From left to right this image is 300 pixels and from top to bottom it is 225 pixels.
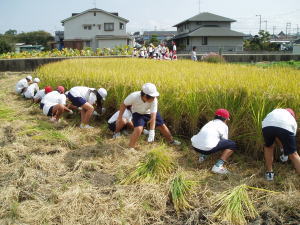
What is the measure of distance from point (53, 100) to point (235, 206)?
4354 millimetres

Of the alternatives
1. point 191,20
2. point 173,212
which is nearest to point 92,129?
point 173,212

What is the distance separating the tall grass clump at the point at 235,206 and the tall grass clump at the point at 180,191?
29cm

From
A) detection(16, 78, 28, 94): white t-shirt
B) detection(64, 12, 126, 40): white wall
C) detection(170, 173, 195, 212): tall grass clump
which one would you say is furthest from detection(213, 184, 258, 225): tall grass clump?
detection(64, 12, 126, 40): white wall

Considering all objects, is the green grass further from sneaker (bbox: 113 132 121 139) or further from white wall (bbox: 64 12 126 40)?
white wall (bbox: 64 12 126 40)

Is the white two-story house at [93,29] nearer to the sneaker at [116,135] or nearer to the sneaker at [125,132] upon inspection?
the sneaker at [125,132]

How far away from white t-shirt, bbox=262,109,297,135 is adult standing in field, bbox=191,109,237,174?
0.58 m

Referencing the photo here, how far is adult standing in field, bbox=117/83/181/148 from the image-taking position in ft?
13.5

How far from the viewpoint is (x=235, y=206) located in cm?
273

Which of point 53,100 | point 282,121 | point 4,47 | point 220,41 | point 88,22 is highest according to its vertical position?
point 88,22

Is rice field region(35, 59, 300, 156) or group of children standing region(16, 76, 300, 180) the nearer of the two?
group of children standing region(16, 76, 300, 180)

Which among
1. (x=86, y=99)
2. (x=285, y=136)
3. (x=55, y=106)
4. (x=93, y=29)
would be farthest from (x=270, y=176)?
(x=93, y=29)

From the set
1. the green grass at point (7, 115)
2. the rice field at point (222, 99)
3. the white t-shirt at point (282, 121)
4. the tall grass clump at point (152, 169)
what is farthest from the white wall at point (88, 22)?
the white t-shirt at point (282, 121)

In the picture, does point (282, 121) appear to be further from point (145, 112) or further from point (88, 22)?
point (88, 22)

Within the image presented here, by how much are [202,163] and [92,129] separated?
231 centimetres
